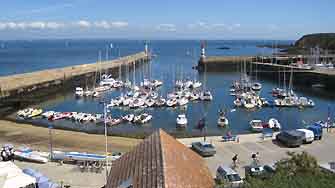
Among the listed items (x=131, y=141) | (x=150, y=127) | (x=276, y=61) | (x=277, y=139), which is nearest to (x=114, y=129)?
(x=150, y=127)

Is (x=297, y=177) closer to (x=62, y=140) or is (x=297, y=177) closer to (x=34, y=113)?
(x=62, y=140)

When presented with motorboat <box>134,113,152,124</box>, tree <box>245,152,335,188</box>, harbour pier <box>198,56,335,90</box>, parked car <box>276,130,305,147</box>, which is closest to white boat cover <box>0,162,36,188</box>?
tree <box>245,152,335,188</box>

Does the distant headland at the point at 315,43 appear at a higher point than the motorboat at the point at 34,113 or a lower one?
higher

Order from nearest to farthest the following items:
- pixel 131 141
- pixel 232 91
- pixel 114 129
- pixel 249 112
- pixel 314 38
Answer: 1. pixel 131 141
2. pixel 114 129
3. pixel 249 112
4. pixel 232 91
5. pixel 314 38

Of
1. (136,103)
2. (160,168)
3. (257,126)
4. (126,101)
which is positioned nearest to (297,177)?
(160,168)

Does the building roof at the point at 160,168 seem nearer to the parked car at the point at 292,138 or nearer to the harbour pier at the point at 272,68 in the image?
the parked car at the point at 292,138

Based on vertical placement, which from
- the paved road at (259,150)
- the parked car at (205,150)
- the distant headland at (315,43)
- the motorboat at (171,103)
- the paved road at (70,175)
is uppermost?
the distant headland at (315,43)

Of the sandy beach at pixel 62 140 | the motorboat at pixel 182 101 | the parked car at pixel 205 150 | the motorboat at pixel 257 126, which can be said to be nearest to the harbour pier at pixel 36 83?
the sandy beach at pixel 62 140

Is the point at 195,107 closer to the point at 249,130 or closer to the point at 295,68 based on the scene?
the point at 249,130
